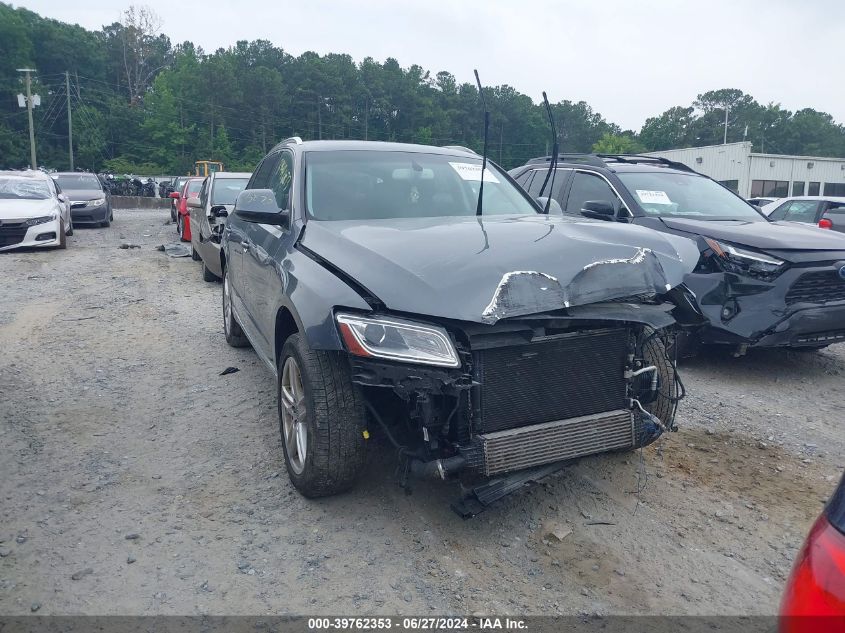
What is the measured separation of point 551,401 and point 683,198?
4.58 metres

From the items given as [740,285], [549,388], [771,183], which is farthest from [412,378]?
[771,183]

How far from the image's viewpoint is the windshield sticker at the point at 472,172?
481 cm

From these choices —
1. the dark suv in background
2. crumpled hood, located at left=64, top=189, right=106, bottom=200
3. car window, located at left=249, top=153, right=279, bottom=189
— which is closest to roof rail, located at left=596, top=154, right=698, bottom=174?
the dark suv in background

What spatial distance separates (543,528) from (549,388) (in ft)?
2.31

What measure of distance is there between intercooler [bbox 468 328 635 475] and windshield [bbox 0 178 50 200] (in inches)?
516

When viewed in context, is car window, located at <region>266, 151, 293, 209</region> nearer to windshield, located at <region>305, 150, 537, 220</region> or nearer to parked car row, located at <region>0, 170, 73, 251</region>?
windshield, located at <region>305, 150, 537, 220</region>

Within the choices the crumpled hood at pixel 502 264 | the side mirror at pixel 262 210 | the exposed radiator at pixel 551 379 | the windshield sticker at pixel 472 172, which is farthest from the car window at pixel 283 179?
the exposed radiator at pixel 551 379

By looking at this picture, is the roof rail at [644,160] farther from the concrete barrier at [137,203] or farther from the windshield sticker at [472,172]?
the concrete barrier at [137,203]

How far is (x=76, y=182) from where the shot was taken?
64.6 feet

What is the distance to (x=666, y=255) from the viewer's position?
3.41m

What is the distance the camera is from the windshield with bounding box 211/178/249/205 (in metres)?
10.6

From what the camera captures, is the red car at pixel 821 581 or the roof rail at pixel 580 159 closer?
the red car at pixel 821 581

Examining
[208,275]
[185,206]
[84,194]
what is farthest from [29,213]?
[84,194]

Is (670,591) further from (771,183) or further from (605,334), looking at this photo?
(771,183)
